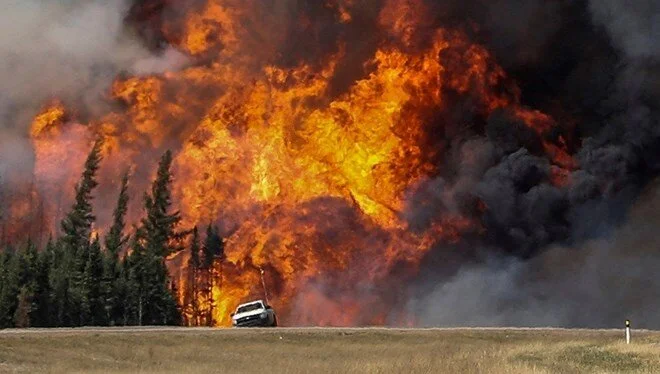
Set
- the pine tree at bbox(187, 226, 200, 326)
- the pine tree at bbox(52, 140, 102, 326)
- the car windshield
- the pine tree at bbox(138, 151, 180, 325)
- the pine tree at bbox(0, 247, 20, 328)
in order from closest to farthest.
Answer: the car windshield, the pine tree at bbox(0, 247, 20, 328), the pine tree at bbox(52, 140, 102, 326), the pine tree at bbox(138, 151, 180, 325), the pine tree at bbox(187, 226, 200, 326)

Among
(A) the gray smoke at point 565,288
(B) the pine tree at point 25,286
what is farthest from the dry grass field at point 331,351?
(B) the pine tree at point 25,286

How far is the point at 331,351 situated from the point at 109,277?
44706 mm

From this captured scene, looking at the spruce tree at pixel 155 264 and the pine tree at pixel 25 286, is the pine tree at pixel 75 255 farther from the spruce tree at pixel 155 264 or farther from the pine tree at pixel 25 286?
the spruce tree at pixel 155 264

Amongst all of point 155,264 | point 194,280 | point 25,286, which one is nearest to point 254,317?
point 155,264

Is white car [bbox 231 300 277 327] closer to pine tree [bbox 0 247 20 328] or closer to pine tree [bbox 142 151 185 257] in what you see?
pine tree [bbox 0 247 20 328]

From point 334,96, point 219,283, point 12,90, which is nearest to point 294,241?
point 219,283

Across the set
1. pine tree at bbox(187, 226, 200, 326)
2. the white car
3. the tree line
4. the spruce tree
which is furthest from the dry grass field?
pine tree at bbox(187, 226, 200, 326)

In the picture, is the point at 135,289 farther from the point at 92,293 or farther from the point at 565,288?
the point at 565,288

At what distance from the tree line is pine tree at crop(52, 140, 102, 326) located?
10 cm

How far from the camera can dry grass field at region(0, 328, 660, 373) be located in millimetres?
34375

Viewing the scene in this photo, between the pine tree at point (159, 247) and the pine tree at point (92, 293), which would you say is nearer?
the pine tree at point (92, 293)

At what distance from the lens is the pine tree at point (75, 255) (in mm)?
79250

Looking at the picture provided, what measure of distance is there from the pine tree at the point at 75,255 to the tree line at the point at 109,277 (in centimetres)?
10

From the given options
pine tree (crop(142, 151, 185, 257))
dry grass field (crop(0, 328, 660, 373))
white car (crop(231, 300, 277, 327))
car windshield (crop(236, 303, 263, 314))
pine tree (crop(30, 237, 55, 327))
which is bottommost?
dry grass field (crop(0, 328, 660, 373))
